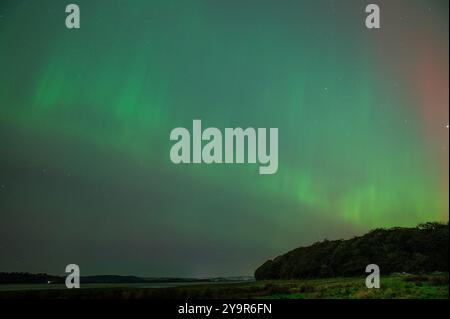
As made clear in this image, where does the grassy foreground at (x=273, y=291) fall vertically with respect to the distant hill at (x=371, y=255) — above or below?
below

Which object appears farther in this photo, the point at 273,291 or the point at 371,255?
the point at 371,255

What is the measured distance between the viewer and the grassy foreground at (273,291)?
18.1 metres

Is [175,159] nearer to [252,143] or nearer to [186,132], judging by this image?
[186,132]

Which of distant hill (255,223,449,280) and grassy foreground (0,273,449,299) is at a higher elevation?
distant hill (255,223,449,280)

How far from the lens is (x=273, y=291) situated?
61.0 feet

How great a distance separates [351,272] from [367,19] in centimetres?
833

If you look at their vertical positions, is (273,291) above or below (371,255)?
below

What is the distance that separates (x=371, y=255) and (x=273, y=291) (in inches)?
174

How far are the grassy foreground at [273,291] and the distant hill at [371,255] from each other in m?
1.27

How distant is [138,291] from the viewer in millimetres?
18641

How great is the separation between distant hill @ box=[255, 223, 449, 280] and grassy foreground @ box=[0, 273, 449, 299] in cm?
127

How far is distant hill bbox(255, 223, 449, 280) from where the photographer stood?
20562 mm
